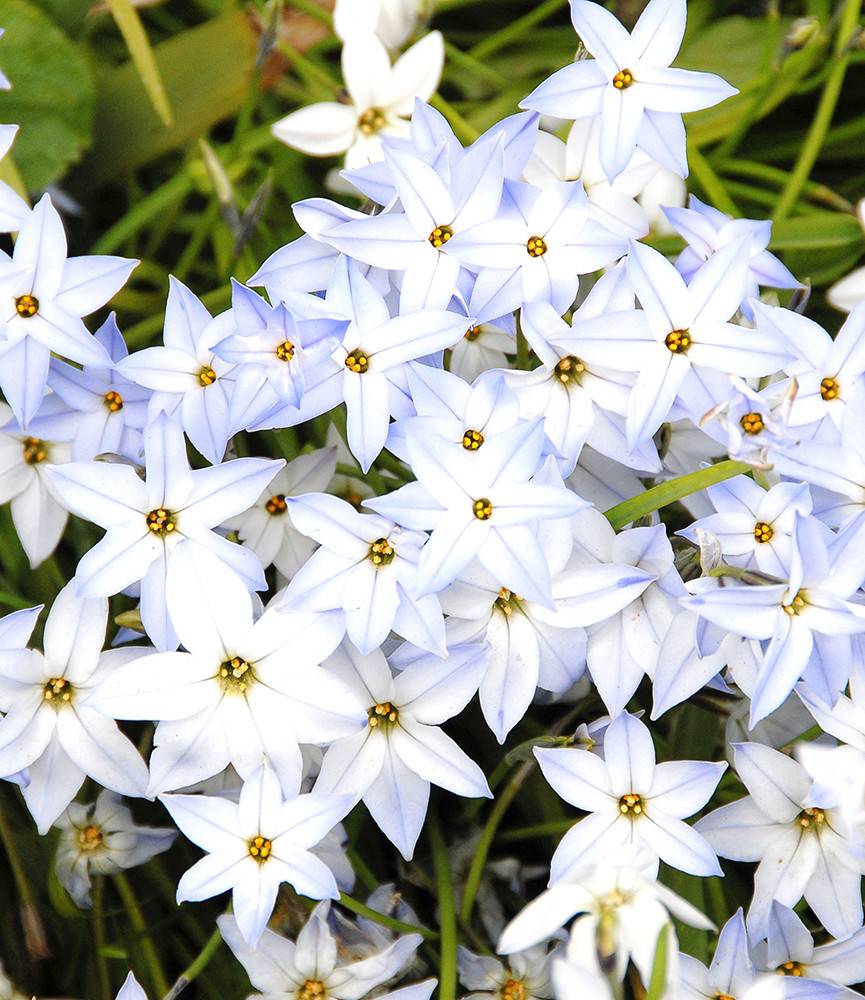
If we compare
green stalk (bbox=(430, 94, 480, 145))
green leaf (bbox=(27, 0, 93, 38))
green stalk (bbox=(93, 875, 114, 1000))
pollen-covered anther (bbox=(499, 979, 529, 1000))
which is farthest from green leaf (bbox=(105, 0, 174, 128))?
pollen-covered anther (bbox=(499, 979, 529, 1000))

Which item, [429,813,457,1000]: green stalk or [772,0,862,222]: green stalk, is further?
[772,0,862,222]: green stalk

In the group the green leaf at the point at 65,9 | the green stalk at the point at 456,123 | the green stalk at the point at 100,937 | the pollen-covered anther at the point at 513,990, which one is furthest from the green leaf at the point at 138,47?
the pollen-covered anther at the point at 513,990

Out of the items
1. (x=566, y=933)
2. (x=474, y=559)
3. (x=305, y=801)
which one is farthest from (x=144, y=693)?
(x=566, y=933)

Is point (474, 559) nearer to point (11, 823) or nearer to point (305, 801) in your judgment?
point (305, 801)

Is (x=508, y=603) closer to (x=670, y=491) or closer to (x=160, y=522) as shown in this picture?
(x=670, y=491)

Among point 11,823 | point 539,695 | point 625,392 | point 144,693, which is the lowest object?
point 11,823

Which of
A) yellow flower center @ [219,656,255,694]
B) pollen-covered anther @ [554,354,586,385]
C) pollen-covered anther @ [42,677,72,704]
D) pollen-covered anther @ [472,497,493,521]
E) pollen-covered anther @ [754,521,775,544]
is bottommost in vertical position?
pollen-covered anther @ [42,677,72,704]

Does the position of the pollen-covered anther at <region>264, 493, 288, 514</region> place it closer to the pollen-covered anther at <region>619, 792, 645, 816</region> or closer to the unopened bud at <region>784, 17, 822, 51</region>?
the pollen-covered anther at <region>619, 792, 645, 816</region>
